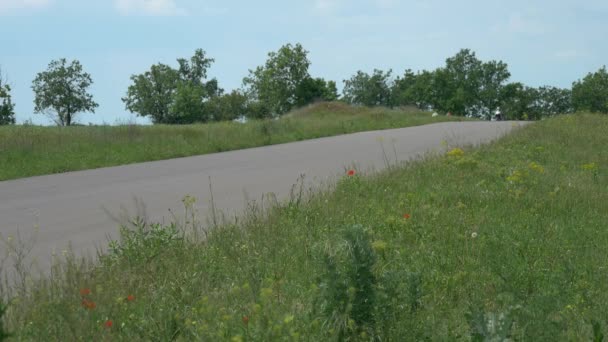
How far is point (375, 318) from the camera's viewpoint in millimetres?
4746

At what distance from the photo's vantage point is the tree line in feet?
313

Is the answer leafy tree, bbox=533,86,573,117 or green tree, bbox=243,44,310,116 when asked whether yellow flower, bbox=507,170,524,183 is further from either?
leafy tree, bbox=533,86,573,117

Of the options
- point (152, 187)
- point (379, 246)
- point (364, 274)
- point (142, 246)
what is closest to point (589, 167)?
point (152, 187)

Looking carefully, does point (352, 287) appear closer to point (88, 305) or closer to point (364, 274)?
point (364, 274)

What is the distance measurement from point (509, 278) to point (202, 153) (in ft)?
44.4

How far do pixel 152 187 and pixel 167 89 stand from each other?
3738 inches

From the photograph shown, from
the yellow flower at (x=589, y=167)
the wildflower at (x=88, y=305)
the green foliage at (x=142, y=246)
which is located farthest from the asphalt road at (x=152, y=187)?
the yellow flower at (x=589, y=167)

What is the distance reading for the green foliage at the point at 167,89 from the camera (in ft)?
328

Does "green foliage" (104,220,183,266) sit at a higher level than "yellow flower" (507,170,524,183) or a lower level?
higher

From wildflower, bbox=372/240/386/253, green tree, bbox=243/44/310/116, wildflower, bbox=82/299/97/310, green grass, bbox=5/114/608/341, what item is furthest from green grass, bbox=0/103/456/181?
green tree, bbox=243/44/310/116

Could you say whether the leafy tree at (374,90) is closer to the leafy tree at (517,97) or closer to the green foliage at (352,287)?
the leafy tree at (517,97)

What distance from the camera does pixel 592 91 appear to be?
10469 cm

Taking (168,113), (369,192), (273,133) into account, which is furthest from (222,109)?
(369,192)

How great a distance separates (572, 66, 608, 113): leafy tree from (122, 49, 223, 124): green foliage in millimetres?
51538
